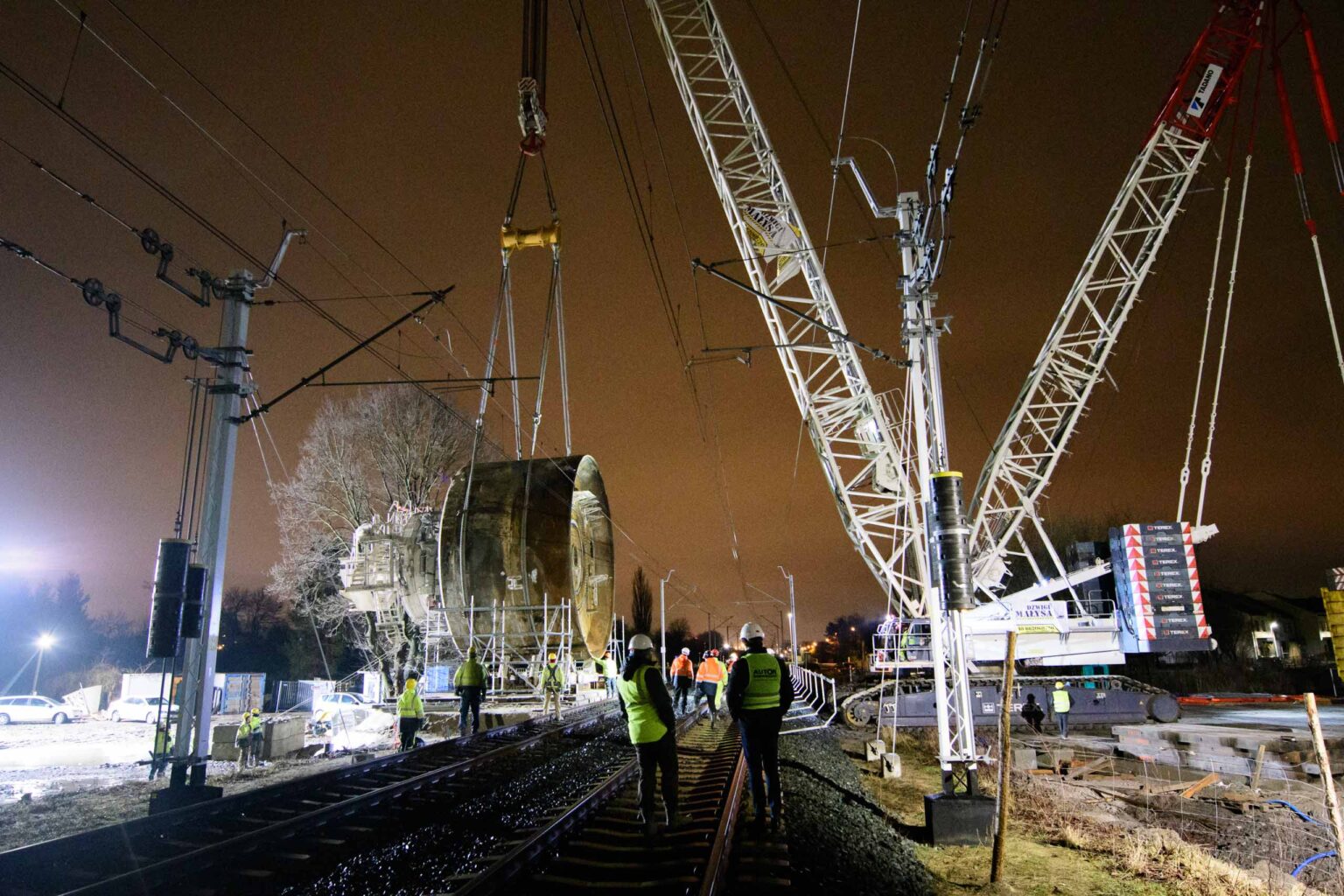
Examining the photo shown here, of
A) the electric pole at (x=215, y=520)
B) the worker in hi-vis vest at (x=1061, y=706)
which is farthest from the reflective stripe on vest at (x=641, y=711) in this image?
the worker in hi-vis vest at (x=1061, y=706)

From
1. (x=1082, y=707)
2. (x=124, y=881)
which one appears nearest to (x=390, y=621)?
(x=1082, y=707)

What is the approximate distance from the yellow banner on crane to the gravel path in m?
5.26

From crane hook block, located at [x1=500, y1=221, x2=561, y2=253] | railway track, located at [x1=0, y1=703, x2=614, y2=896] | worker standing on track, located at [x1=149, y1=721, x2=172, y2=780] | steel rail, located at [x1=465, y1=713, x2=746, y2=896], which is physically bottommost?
railway track, located at [x1=0, y1=703, x2=614, y2=896]

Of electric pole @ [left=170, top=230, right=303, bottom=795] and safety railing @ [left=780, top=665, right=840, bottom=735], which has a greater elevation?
electric pole @ [left=170, top=230, right=303, bottom=795]

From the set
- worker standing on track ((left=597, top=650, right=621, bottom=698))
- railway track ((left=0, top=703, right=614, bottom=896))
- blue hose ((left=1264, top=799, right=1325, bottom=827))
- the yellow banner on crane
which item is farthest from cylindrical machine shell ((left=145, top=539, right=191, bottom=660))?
worker standing on track ((left=597, top=650, right=621, bottom=698))

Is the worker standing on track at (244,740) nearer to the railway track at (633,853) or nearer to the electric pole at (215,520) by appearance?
the electric pole at (215,520)

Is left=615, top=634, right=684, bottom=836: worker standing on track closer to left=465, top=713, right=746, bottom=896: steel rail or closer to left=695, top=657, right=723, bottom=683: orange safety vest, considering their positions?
left=465, top=713, right=746, bottom=896: steel rail

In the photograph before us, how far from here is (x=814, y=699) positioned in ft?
86.1

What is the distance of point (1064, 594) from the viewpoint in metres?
39.4

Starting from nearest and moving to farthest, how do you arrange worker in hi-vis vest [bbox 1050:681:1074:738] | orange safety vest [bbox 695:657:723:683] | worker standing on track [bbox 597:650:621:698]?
orange safety vest [bbox 695:657:723:683], worker in hi-vis vest [bbox 1050:681:1074:738], worker standing on track [bbox 597:650:621:698]

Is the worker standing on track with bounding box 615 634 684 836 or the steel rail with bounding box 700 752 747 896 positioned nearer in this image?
the steel rail with bounding box 700 752 747 896

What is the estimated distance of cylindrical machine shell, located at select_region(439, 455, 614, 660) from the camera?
20266mm

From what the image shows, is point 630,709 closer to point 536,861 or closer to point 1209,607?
point 536,861

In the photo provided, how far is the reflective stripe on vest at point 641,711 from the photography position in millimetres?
7070
